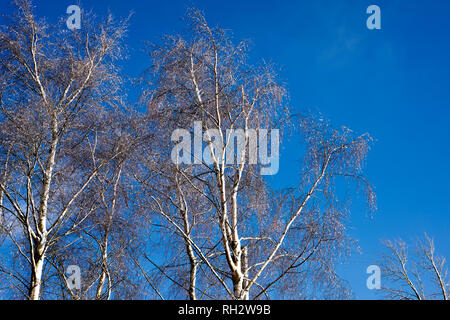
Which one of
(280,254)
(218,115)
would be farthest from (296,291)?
(218,115)

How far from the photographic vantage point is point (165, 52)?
10.4 meters

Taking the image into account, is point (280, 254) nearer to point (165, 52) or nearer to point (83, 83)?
point (165, 52)

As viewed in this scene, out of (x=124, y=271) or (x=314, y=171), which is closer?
(x=314, y=171)
